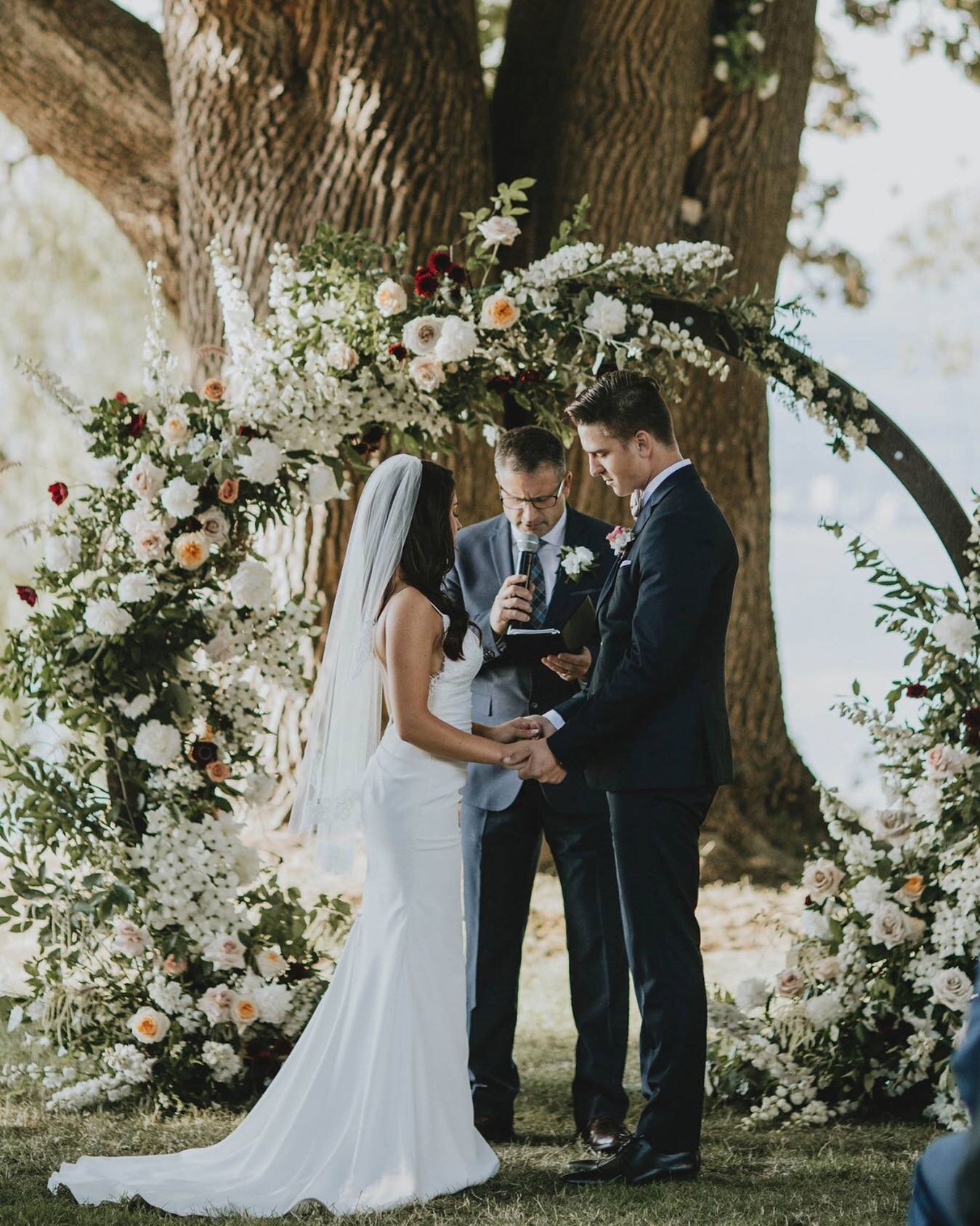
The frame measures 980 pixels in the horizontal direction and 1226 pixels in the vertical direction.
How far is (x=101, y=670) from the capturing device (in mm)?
4801

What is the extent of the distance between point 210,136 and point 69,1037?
14.8 feet

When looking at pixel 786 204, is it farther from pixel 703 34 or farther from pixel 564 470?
pixel 564 470

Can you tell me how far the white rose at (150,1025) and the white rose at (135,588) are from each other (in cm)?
138

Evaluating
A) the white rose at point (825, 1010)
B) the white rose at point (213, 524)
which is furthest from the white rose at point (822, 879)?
the white rose at point (213, 524)

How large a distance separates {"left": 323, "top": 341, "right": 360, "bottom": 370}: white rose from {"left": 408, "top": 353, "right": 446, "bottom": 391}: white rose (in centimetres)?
21

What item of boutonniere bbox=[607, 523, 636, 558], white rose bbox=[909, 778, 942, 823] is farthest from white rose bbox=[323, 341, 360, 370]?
white rose bbox=[909, 778, 942, 823]

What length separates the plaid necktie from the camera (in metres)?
4.56

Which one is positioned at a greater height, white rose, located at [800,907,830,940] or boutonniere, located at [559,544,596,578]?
boutonniere, located at [559,544,596,578]

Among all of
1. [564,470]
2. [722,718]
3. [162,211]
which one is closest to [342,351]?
[564,470]

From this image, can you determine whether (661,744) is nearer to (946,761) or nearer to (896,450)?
(946,761)

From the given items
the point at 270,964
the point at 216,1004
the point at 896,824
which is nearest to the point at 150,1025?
the point at 216,1004

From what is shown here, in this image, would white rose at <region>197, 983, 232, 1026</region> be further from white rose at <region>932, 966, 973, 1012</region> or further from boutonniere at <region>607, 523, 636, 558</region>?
white rose at <region>932, 966, 973, 1012</region>

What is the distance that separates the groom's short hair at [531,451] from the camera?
14.6ft

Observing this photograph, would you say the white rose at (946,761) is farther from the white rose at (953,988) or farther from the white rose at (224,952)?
the white rose at (224,952)
